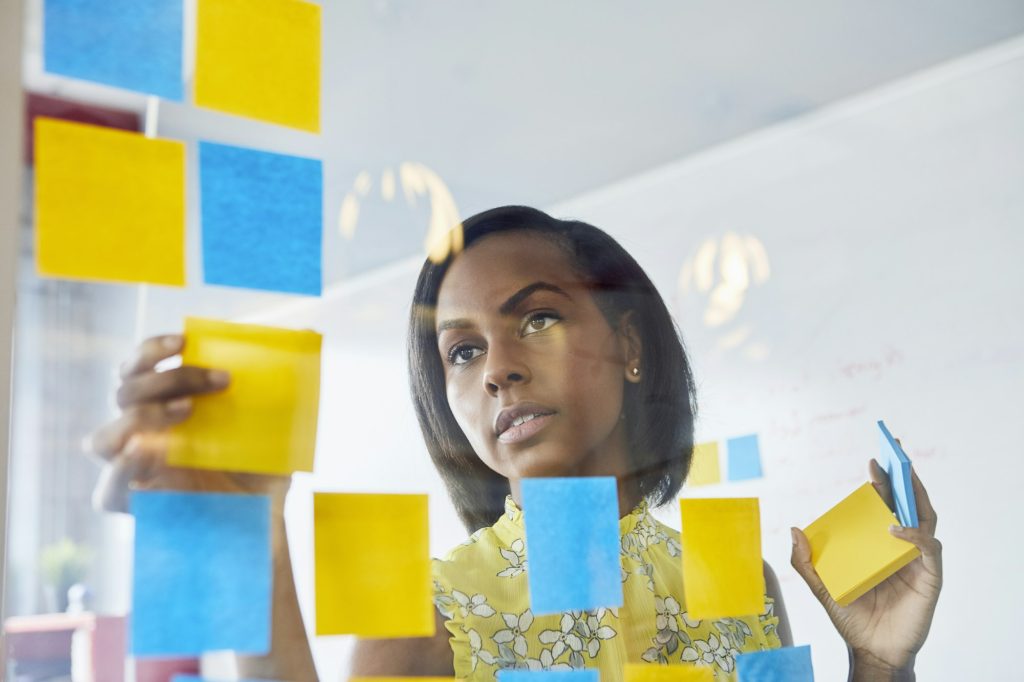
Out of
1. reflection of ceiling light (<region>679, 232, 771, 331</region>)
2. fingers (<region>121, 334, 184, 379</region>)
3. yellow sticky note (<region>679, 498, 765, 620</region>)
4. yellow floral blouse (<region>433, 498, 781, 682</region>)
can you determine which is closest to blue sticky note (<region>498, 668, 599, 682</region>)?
yellow floral blouse (<region>433, 498, 781, 682</region>)

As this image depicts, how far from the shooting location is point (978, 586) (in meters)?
1.16

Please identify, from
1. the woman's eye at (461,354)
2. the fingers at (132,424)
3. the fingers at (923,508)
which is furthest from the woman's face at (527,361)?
the fingers at (923,508)

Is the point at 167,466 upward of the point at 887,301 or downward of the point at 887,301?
downward

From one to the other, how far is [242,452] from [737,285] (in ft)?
3.01

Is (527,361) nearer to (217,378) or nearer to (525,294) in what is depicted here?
(525,294)

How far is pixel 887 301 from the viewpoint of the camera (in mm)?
1331

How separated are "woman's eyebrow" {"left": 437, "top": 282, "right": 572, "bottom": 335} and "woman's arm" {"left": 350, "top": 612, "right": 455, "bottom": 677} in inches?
8.2

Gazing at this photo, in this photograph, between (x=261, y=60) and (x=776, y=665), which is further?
(x=776, y=665)

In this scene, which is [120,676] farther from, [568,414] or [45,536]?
[568,414]

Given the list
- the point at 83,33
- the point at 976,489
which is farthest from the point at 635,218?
the point at 976,489

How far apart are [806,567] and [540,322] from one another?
38cm

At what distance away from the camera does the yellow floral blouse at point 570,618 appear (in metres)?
0.65

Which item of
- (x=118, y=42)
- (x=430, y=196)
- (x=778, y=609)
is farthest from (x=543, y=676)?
(x=118, y=42)

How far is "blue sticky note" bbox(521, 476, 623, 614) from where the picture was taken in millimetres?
649
